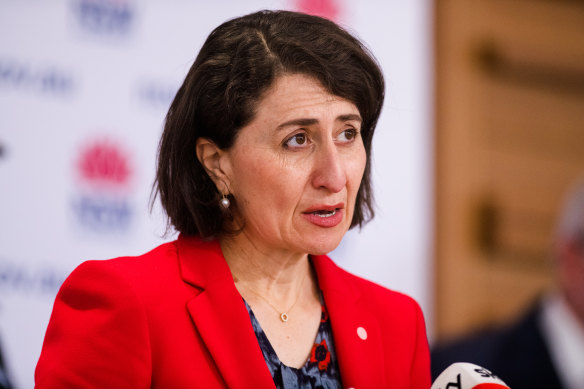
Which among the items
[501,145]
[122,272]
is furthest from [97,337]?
[501,145]

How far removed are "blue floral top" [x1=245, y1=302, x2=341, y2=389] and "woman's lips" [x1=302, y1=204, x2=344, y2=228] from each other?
0.79 feet

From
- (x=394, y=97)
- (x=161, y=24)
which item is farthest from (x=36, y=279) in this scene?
(x=394, y=97)

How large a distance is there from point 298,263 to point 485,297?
310 centimetres

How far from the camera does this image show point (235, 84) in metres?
1.66

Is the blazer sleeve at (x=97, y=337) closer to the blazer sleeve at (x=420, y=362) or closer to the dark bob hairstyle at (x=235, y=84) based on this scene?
the dark bob hairstyle at (x=235, y=84)

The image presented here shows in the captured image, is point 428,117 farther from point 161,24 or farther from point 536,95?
point 161,24

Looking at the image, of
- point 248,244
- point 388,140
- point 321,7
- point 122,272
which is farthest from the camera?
point 388,140

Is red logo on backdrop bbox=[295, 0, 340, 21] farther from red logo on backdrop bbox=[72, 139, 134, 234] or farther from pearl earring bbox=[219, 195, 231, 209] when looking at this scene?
pearl earring bbox=[219, 195, 231, 209]

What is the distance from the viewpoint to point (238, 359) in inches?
63.8

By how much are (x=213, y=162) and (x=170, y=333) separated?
0.38m

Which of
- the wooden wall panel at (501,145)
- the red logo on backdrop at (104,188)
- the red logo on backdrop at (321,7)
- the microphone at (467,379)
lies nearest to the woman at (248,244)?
the microphone at (467,379)

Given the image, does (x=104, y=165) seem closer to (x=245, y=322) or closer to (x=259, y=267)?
(x=259, y=267)

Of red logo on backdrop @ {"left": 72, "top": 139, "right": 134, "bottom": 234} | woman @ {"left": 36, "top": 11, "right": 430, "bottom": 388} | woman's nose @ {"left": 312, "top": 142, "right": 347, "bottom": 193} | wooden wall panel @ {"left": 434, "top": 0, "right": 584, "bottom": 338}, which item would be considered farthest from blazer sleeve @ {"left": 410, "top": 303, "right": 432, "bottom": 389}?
wooden wall panel @ {"left": 434, "top": 0, "right": 584, "bottom": 338}

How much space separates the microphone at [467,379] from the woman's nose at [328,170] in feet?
1.40
